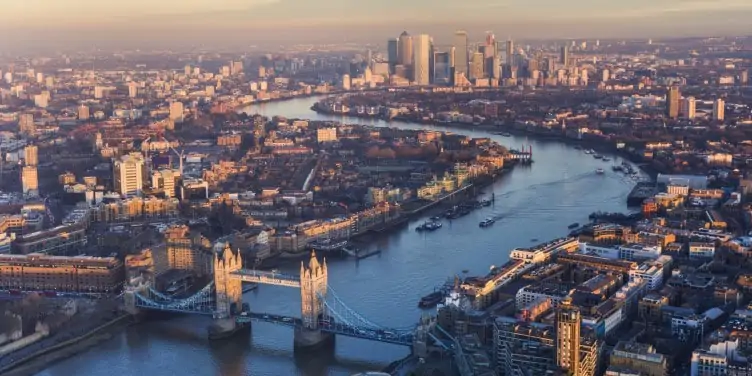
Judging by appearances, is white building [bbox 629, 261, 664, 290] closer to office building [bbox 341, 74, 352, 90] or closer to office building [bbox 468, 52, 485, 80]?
office building [bbox 341, 74, 352, 90]

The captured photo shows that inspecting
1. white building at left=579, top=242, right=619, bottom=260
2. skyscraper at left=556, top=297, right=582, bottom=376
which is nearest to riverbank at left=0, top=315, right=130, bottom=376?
skyscraper at left=556, top=297, right=582, bottom=376

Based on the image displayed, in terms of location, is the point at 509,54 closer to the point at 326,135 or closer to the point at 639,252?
the point at 326,135

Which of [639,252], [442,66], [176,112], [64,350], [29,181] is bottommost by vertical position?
[64,350]

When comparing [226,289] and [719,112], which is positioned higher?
[719,112]

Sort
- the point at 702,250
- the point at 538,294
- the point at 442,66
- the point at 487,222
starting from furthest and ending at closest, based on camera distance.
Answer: the point at 442,66 < the point at 487,222 < the point at 702,250 < the point at 538,294

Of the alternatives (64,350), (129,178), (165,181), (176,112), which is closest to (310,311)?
(64,350)

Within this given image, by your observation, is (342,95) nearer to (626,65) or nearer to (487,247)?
(626,65)

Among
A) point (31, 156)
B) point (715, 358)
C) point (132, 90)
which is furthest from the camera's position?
point (132, 90)

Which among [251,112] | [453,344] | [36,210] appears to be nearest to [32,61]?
[251,112]
